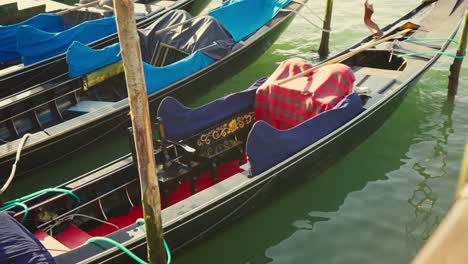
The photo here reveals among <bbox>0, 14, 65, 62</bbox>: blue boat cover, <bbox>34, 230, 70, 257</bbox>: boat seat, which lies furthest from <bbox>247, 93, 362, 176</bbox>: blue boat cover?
<bbox>0, 14, 65, 62</bbox>: blue boat cover

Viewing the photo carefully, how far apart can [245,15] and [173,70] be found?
1.80 m

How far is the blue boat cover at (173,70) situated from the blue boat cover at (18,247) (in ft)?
11.0

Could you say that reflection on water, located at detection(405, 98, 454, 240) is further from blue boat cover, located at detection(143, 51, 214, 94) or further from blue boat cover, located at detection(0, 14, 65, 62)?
blue boat cover, located at detection(0, 14, 65, 62)

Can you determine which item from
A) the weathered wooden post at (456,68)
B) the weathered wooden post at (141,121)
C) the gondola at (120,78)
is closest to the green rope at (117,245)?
the weathered wooden post at (141,121)

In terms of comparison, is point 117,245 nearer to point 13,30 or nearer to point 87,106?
point 87,106

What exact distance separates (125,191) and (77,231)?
0.58 m

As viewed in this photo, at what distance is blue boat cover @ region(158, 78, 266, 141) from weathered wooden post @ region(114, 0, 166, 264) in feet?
4.69

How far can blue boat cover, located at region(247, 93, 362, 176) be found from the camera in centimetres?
463

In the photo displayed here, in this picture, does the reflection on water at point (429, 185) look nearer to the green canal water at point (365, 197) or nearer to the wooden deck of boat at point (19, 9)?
the green canal water at point (365, 197)

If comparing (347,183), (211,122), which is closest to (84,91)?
(211,122)

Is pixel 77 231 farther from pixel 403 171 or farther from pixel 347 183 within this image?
pixel 403 171

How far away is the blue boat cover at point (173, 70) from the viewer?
6.57 meters

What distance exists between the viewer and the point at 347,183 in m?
5.79

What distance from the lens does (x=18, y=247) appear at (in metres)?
3.29
